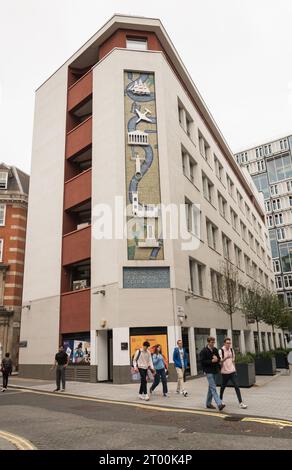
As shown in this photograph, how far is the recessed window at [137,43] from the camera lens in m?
24.5

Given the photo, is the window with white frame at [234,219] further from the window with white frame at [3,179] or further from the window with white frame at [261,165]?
the window with white frame at [261,165]

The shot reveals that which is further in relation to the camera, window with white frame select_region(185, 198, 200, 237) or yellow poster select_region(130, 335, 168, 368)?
window with white frame select_region(185, 198, 200, 237)

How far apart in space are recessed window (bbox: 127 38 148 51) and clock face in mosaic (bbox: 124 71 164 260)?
2.58 metres

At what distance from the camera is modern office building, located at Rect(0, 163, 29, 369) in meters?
30.8

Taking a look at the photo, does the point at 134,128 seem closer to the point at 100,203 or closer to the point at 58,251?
the point at 100,203

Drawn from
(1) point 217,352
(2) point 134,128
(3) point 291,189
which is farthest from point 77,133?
(3) point 291,189

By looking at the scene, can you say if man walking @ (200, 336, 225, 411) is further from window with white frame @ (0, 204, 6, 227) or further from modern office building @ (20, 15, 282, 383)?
window with white frame @ (0, 204, 6, 227)

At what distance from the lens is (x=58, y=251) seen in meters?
23.4

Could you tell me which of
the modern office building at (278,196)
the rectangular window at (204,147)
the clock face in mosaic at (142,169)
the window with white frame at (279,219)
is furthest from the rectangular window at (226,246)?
the window with white frame at (279,219)

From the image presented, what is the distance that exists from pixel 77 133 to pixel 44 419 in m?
19.3

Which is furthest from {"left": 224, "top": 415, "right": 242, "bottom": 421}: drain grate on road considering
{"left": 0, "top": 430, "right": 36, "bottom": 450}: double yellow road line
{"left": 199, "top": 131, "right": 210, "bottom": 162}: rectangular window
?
{"left": 199, "top": 131, "right": 210, "bottom": 162}: rectangular window

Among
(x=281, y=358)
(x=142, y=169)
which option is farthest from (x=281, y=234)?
(x=142, y=169)

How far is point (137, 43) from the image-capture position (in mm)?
24672

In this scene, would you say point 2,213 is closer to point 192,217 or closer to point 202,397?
point 192,217
